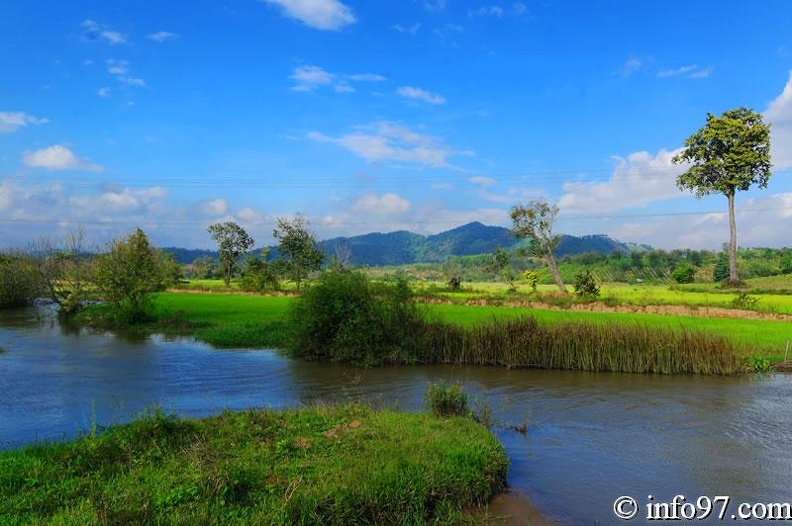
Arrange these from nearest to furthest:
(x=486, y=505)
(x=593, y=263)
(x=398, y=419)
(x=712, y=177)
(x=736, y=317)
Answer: (x=486, y=505)
(x=398, y=419)
(x=736, y=317)
(x=712, y=177)
(x=593, y=263)

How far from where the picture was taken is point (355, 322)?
1991 centimetres

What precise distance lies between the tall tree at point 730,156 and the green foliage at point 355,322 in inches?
1821

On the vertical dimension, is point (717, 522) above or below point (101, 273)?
below

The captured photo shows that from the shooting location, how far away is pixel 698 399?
48.6 ft

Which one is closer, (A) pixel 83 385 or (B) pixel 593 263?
(A) pixel 83 385

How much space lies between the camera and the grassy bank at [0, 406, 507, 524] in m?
5.87

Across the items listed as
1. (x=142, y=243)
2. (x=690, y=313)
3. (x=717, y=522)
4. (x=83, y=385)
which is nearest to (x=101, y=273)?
(x=142, y=243)

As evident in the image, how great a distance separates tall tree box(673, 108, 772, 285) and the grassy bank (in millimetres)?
55849

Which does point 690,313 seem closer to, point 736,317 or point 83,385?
point 736,317

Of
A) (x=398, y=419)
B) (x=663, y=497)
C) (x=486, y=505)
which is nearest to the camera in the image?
(x=486, y=505)

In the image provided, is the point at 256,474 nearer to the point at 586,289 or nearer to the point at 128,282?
the point at 128,282

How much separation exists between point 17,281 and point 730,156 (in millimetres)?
67851

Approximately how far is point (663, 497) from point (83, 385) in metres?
14.5

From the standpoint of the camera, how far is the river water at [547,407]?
8.65 metres
